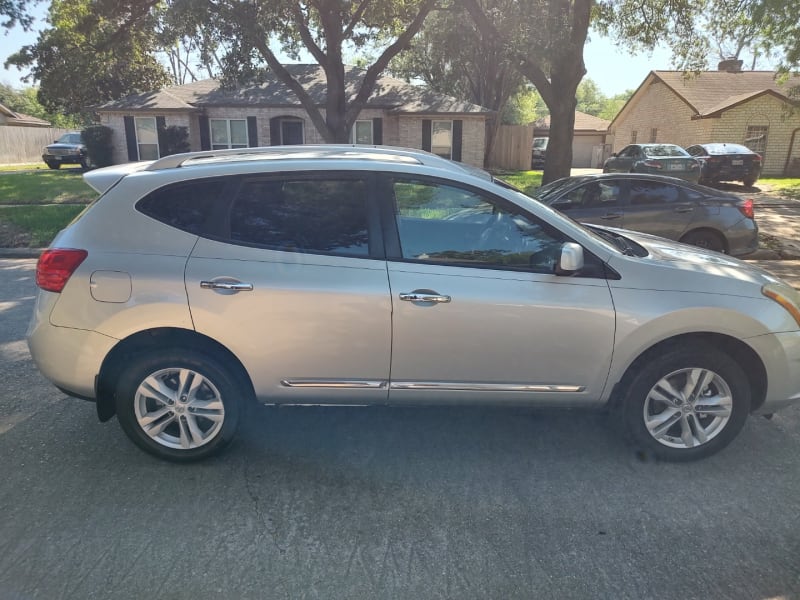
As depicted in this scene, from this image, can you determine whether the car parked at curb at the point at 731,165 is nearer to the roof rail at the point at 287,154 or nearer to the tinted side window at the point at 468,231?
the roof rail at the point at 287,154

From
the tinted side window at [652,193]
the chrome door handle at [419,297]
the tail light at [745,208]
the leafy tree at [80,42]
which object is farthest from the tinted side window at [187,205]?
the leafy tree at [80,42]

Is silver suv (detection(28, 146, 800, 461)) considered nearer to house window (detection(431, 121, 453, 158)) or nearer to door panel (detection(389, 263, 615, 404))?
door panel (detection(389, 263, 615, 404))

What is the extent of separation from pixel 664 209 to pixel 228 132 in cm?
2094

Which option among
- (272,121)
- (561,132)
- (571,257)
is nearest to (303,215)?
(571,257)

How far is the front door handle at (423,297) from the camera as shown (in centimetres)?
328

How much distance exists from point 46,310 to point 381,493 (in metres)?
2.19

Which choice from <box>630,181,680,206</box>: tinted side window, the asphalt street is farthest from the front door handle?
<box>630,181,680,206</box>: tinted side window

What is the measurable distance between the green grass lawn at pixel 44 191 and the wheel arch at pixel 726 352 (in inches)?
565

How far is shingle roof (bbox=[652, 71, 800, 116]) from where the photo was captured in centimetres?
2823

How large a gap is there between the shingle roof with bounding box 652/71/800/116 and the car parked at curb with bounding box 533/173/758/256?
22.9m

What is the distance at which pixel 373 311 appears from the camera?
3.29 metres

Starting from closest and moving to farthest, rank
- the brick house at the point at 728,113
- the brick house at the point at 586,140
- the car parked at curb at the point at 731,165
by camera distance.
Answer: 1. the car parked at curb at the point at 731,165
2. the brick house at the point at 728,113
3. the brick house at the point at 586,140

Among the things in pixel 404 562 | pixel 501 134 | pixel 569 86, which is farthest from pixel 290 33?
pixel 404 562

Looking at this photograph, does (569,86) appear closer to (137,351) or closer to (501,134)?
(137,351)
